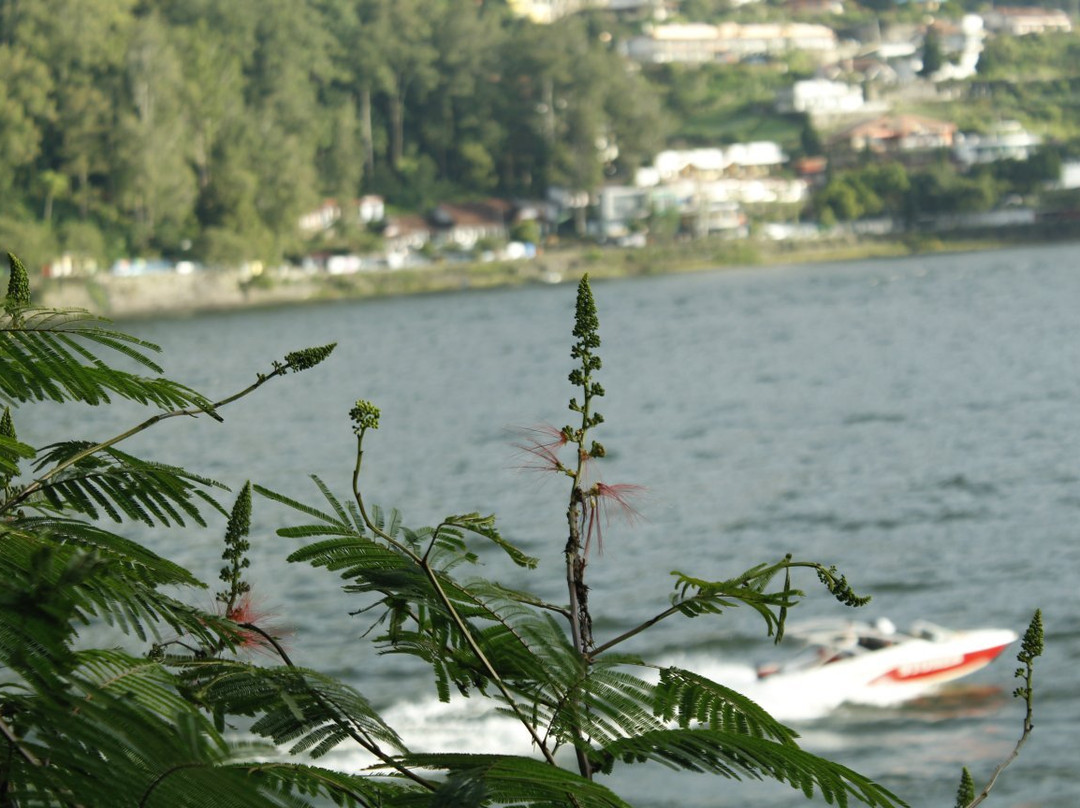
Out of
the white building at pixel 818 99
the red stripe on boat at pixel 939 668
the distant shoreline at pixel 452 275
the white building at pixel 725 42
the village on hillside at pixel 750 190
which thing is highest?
the white building at pixel 725 42

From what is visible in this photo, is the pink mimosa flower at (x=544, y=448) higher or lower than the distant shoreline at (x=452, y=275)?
higher

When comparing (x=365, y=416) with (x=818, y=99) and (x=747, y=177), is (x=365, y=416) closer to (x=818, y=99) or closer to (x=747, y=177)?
(x=747, y=177)

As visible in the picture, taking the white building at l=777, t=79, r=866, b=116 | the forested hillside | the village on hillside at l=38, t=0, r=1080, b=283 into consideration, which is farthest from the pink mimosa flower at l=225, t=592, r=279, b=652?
the white building at l=777, t=79, r=866, b=116

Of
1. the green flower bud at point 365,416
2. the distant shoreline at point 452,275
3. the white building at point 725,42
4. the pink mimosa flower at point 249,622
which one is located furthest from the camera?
the white building at point 725,42

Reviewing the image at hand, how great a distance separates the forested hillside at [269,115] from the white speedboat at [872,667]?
2169 inches

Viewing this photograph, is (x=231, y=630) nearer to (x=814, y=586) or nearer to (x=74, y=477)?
(x=74, y=477)

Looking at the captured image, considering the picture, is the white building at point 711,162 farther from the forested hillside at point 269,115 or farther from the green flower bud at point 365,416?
the green flower bud at point 365,416

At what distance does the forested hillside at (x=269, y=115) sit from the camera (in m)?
75.5

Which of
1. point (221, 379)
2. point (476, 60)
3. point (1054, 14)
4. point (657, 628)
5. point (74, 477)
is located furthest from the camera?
point (1054, 14)

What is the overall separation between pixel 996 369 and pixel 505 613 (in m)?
41.4

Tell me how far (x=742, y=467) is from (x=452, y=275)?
6219 centimetres

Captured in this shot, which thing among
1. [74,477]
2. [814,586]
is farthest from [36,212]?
[74,477]

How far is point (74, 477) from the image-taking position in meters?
2.26

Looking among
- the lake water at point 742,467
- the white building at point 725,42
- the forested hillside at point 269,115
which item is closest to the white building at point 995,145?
the forested hillside at point 269,115
